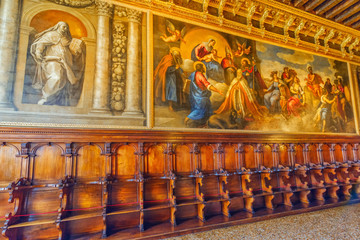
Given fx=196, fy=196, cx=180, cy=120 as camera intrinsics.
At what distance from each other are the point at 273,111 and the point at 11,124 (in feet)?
20.9

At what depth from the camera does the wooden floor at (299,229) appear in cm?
350

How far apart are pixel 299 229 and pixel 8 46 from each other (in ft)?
21.6

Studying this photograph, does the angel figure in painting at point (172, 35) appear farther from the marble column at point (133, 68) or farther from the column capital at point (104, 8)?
the column capital at point (104, 8)

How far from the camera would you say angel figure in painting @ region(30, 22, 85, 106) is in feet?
12.7

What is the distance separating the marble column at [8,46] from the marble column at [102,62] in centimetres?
144

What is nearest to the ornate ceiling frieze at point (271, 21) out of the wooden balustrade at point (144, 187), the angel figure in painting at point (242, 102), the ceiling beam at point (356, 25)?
the ceiling beam at point (356, 25)

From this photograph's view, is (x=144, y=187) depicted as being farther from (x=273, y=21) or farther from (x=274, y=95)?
(x=273, y=21)

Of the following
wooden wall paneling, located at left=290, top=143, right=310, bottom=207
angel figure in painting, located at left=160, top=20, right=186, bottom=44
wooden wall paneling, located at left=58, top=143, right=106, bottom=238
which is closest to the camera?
wooden wall paneling, located at left=58, top=143, right=106, bottom=238

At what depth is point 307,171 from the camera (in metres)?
5.62

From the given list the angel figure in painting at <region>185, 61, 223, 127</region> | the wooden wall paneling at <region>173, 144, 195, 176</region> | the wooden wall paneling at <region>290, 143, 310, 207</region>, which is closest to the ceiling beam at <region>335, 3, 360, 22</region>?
the wooden wall paneling at <region>290, 143, 310, 207</region>

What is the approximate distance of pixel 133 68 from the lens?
15.1ft

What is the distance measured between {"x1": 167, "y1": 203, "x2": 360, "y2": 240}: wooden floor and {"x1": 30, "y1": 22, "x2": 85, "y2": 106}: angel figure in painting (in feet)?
11.7

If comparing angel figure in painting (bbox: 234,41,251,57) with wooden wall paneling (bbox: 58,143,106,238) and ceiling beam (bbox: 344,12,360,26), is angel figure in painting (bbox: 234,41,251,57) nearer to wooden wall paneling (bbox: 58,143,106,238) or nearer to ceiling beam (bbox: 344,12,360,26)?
ceiling beam (bbox: 344,12,360,26)

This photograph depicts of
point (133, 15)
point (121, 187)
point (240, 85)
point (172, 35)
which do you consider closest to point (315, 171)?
point (240, 85)
